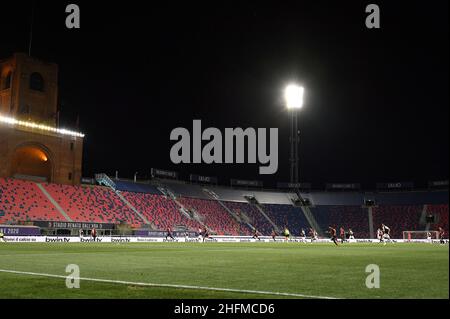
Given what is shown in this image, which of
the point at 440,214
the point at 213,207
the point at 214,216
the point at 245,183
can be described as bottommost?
the point at 214,216

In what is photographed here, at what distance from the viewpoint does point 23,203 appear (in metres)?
59.4

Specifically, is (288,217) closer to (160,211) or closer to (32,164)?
(160,211)

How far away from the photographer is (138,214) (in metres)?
71.6

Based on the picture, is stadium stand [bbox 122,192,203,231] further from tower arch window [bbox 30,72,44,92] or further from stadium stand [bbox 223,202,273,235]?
tower arch window [bbox 30,72,44,92]

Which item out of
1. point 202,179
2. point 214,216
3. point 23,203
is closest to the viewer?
point 23,203

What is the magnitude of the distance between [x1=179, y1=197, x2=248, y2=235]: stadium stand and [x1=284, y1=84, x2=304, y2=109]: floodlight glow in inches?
1260

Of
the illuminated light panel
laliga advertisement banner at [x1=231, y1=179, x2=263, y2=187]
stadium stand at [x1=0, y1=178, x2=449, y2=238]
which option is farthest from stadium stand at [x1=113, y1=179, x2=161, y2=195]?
laliga advertisement banner at [x1=231, y1=179, x2=263, y2=187]

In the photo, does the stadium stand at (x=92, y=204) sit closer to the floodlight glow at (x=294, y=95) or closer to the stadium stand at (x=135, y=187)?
the stadium stand at (x=135, y=187)

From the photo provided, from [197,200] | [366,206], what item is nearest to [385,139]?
[366,206]

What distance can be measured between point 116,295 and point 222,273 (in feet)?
16.6

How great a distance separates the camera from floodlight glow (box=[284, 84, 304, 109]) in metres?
53.1

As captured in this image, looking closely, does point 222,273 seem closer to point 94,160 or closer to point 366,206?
point 94,160

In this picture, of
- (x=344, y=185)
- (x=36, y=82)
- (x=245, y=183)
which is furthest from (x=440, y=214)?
(x=36, y=82)

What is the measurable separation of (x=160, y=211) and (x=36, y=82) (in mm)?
26121
